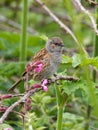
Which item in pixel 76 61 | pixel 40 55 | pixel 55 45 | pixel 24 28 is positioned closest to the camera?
pixel 76 61

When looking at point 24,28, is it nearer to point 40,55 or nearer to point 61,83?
point 40,55

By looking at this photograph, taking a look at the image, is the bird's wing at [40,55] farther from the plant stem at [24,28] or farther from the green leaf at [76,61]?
the green leaf at [76,61]

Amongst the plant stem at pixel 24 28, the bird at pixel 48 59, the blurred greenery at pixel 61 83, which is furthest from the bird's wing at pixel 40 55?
the plant stem at pixel 24 28

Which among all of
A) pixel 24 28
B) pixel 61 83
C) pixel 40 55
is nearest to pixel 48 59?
pixel 40 55

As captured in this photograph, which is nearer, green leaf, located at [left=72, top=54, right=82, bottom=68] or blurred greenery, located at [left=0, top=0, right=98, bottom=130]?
blurred greenery, located at [left=0, top=0, right=98, bottom=130]

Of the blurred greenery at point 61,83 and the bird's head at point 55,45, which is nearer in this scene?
the blurred greenery at point 61,83

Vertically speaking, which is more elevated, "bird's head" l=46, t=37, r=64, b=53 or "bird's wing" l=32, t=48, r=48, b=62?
"bird's head" l=46, t=37, r=64, b=53

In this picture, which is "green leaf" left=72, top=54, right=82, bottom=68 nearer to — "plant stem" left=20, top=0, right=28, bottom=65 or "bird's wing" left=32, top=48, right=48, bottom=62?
"bird's wing" left=32, top=48, right=48, bottom=62

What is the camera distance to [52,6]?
32.9ft

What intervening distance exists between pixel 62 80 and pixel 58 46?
1.24 metres

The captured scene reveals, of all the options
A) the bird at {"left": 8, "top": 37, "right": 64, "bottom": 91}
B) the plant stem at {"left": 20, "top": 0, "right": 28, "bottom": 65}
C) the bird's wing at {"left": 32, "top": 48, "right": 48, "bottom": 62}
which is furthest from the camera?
the plant stem at {"left": 20, "top": 0, "right": 28, "bottom": 65}

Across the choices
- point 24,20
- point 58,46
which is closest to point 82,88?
point 58,46

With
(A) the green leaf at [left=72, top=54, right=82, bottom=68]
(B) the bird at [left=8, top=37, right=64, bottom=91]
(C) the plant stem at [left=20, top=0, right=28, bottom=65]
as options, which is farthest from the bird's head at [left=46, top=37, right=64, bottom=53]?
(A) the green leaf at [left=72, top=54, right=82, bottom=68]

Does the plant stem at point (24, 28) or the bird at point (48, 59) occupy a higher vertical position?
the plant stem at point (24, 28)
